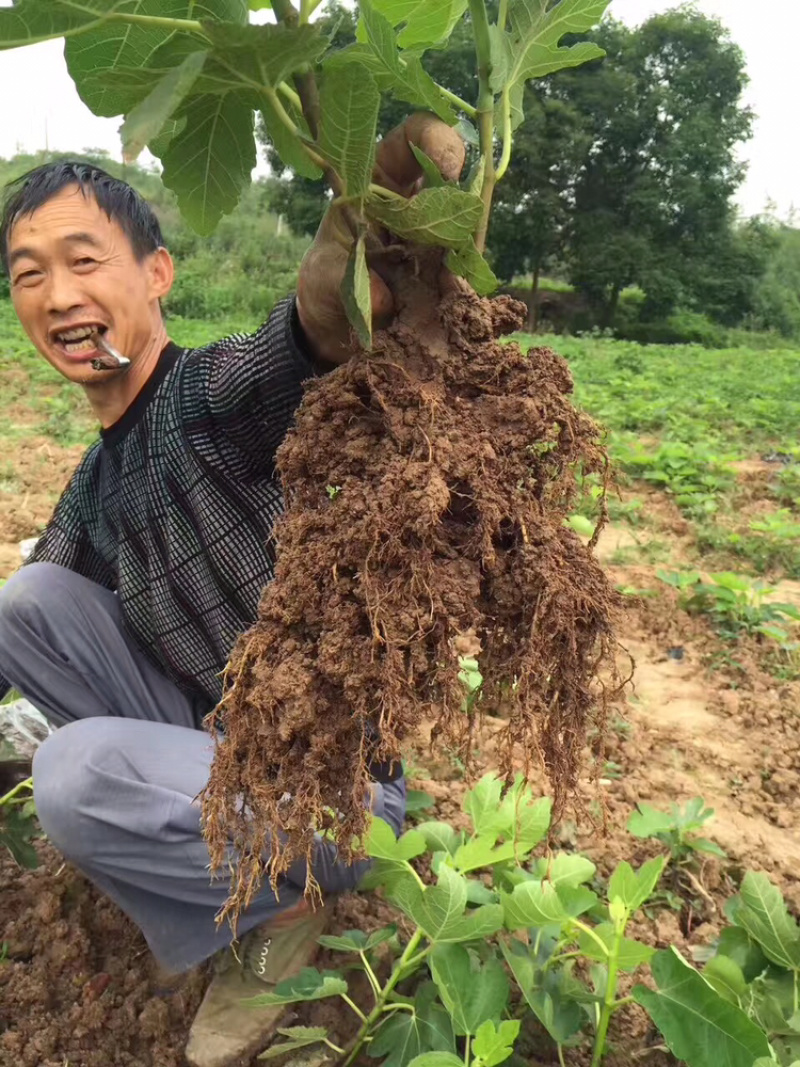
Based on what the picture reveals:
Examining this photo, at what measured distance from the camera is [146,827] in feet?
4.25

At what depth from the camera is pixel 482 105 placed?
40.1 inches

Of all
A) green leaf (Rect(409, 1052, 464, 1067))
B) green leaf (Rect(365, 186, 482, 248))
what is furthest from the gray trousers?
green leaf (Rect(365, 186, 482, 248))

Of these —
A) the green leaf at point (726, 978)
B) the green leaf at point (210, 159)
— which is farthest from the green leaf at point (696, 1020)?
the green leaf at point (210, 159)

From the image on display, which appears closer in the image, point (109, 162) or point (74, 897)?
point (74, 897)

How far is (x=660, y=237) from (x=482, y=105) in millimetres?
22636

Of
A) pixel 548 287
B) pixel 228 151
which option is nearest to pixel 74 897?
pixel 228 151

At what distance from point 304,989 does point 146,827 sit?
14.0 inches

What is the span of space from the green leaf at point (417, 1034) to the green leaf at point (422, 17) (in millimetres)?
1308

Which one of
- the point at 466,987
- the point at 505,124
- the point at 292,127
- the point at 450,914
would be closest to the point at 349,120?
the point at 292,127

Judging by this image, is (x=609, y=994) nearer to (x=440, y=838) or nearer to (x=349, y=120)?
(x=440, y=838)

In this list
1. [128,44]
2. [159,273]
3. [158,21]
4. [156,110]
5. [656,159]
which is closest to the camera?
[156,110]

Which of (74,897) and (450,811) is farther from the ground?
(450,811)

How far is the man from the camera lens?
1.30m

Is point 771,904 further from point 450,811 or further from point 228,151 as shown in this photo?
point 228,151
